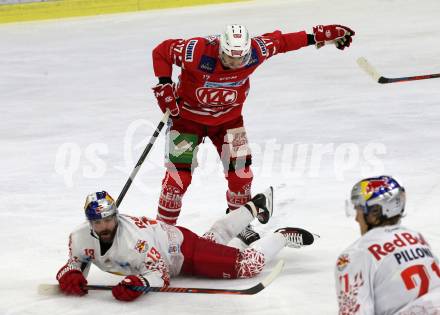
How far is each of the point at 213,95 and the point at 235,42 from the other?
0.40 metres

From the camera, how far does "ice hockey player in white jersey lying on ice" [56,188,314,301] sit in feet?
15.9

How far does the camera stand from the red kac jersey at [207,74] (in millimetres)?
5766

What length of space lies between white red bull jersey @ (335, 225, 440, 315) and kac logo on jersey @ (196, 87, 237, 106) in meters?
2.56

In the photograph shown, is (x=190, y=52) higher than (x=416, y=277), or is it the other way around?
(x=190, y=52)

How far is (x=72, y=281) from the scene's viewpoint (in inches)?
193

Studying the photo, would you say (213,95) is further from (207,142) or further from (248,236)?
(207,142)

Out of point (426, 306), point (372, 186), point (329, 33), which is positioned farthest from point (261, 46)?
point (426, 306)

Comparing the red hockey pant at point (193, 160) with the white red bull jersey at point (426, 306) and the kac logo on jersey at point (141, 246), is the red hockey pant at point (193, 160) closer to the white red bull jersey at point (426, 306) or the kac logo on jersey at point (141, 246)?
the kac logo on jersey at point (141, 246)

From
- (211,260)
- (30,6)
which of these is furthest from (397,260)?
(30,6)

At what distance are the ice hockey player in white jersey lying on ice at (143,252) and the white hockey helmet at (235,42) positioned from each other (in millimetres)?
951

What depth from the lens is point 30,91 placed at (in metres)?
10.4

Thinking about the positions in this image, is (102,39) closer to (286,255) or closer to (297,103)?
(297,103)

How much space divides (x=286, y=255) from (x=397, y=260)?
229cm

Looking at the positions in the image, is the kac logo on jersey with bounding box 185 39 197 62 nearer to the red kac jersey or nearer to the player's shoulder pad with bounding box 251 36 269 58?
the red kac jersey
